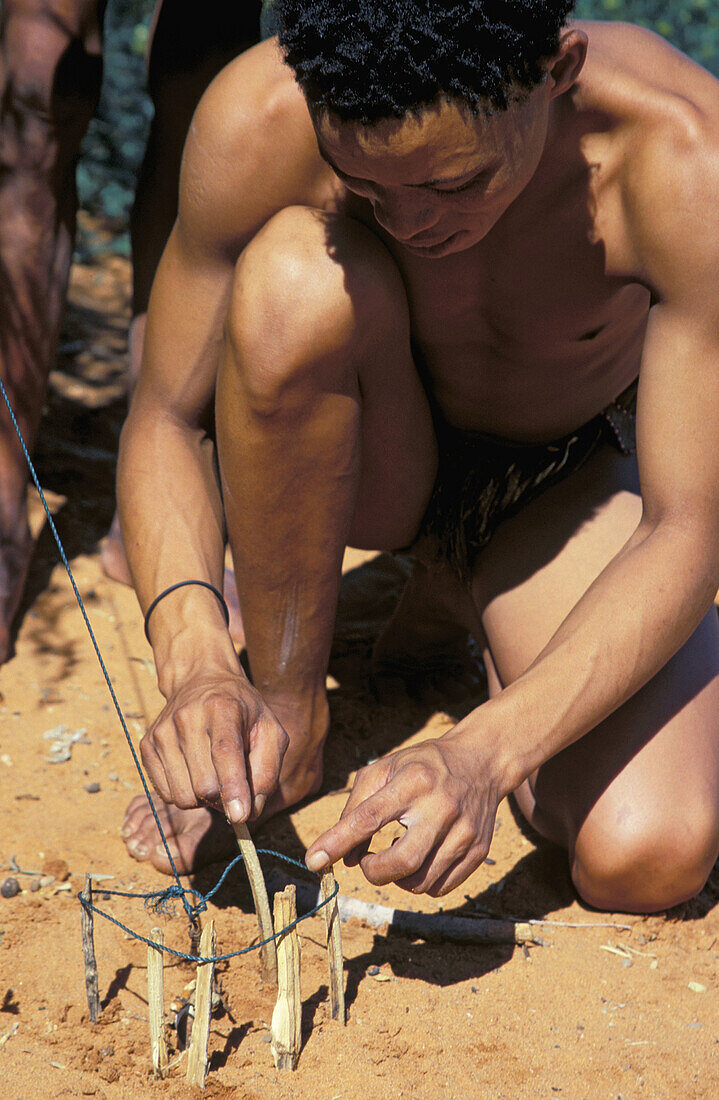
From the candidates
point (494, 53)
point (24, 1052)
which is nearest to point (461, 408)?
point (494, 53)

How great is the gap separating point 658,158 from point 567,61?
261mm

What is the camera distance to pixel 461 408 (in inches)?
88.7

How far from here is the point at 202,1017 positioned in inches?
60.6

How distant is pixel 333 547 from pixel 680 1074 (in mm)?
1041

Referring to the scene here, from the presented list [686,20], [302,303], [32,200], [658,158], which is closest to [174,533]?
[302,303]

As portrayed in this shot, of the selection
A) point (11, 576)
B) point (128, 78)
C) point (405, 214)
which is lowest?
point (11, 576)

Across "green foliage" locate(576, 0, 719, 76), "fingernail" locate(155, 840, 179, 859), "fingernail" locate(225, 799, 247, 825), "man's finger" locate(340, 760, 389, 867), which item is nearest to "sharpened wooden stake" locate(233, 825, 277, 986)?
"fingernail" locate(225, 799, 247, 825)

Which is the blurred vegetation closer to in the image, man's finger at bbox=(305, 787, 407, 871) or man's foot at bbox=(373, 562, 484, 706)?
man's foot at bbox=(373, 562, 484, 706)

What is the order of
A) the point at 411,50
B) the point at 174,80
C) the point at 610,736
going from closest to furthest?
the point at 411,50 → the point at 610,736 → the point at 174,80

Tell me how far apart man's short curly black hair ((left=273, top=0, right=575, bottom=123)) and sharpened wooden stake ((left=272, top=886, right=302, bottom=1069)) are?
1079 millimetres

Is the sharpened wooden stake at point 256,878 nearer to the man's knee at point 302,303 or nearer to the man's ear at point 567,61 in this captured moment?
the man's knee at point 302,303

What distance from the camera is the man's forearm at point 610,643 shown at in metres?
1.72

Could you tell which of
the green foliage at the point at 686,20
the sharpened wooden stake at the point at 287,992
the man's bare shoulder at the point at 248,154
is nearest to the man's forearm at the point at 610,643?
the sharpened wooden stake at the point at 287,992

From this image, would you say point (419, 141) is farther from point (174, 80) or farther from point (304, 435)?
point (174, 80)
